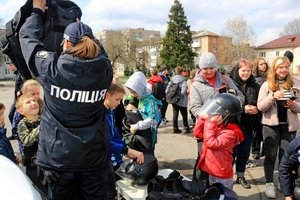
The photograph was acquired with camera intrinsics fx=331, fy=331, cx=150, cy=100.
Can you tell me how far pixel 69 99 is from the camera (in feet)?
6.84

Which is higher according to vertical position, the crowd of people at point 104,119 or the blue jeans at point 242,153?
the crowd of people at point 104,119

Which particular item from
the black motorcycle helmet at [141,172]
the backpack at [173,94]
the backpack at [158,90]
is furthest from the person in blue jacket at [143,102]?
the backpack at [158,90]

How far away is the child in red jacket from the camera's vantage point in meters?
3.39

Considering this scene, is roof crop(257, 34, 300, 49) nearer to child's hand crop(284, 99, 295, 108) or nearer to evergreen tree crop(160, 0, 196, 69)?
evergreen tree crop(160, 0, 196, 69)

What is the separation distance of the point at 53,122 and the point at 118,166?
1554 millimetres

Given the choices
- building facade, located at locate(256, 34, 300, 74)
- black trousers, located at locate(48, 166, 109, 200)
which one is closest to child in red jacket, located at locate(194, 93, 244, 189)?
black trousers, located at locate(48, 166, 109, 200)

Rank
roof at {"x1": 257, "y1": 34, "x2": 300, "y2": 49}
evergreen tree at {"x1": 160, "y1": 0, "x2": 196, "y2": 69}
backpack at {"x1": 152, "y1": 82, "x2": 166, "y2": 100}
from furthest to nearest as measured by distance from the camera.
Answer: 1. roof at {"x1": 257, "y1": 34, "x2": 300, "y2": 49}
2. evergreen tree at {"x1": 160, "y1": 0, "x2": 196, "y2": 69}
3. backpack at {"x1": 152, "y1": 82, "x2": 166, "y2": 100}

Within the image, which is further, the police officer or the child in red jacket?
the child in red jacket

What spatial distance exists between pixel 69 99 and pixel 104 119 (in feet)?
1.34

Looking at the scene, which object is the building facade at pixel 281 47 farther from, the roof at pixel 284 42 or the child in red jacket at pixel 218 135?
the child in red jacket at pixel 218 135

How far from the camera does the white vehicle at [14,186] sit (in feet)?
6.22

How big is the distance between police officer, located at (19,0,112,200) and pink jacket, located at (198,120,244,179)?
4.83 ft

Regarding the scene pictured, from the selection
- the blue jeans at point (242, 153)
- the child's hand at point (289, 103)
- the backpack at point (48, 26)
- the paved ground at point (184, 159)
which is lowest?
the paved ground at point (184, 159)

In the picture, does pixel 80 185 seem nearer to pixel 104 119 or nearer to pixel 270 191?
pixel 104 119
